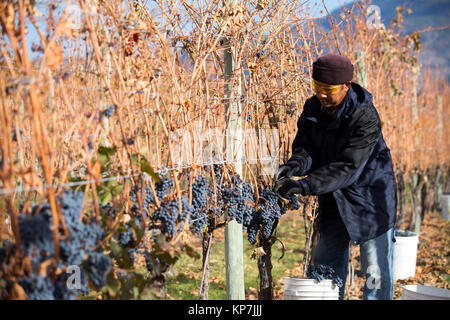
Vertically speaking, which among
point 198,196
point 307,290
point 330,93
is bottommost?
point 307,290

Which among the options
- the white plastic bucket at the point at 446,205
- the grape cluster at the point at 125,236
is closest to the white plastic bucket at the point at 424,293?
the grape cluster at the point at 125,236

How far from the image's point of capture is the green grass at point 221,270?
14.1ft

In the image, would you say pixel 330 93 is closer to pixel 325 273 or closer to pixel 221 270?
pixel 325 273

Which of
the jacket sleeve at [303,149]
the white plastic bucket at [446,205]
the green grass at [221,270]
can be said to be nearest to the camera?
the jacket sleeve at [303,149]

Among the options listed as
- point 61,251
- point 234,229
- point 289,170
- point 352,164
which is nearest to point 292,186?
point 289,170

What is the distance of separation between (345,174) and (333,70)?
0.58 meters

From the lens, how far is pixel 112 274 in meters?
1.87

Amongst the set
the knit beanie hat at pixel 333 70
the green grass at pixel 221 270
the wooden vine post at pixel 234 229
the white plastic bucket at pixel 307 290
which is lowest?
the green grass at pixel 221 270

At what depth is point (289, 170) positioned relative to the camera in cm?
276

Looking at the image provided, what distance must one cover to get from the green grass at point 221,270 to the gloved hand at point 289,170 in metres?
0.74

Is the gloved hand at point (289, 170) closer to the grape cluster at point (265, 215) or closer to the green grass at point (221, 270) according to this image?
the grape cluster at point (265, 215)

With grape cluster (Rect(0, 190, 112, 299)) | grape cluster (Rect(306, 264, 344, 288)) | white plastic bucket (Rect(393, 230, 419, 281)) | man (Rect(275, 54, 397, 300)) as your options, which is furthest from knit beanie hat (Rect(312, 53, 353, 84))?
white plastic bucket (Rect(393, 230, 419, 281))

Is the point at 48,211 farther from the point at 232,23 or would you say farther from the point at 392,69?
the point at 392,69

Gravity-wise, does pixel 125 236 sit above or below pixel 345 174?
below
